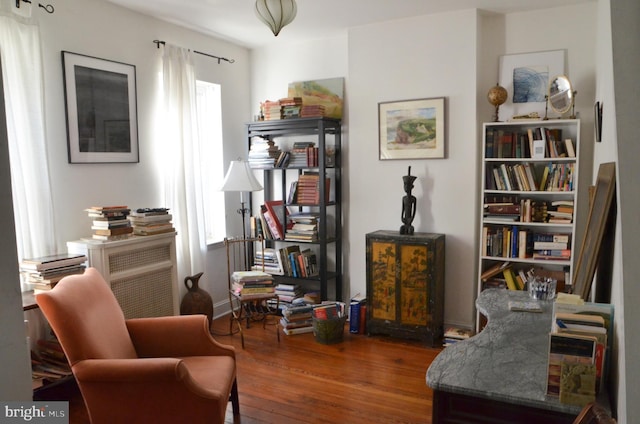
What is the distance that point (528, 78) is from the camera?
12.6 feet

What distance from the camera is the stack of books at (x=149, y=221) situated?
3475mm

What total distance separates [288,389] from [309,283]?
1.75m

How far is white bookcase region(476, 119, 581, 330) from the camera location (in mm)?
3654

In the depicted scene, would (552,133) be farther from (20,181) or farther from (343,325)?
(20,181)

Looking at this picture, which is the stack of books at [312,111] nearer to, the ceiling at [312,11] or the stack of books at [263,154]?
the stack of books at [263,154]

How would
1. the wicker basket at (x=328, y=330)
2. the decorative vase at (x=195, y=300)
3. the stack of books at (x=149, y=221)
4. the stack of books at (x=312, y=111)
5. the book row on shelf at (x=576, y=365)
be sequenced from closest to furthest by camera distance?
the book row on shelf at (x=576, y=365)
the stack of books at (x=149, y=221)
the wicker basket at (x=328, y=330)
the decorative vase at (x=195, y=300)
the stack of books at (x=312, y=111)

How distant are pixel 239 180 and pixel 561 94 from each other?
274 centimetres

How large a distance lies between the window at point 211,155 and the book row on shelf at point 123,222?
1.03 m

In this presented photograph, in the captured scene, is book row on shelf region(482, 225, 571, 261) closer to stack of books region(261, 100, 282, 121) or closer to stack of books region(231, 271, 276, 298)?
stack of books region(231, 271, 276, 298)

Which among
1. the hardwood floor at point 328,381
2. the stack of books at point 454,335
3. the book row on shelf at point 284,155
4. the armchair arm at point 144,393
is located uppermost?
the book row on shelf at point 284,155

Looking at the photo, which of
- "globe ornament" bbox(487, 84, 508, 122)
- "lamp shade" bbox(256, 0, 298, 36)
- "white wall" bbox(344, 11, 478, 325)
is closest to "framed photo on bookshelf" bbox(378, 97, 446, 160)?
"white wall" bbox(344, 11, 478, 325)

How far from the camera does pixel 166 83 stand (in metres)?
3.93

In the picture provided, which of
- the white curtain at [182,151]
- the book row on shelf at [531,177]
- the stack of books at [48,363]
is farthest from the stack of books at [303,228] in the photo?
the stack of books at [48,363]

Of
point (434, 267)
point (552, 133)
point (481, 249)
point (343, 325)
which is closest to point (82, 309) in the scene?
point (343, 325)
